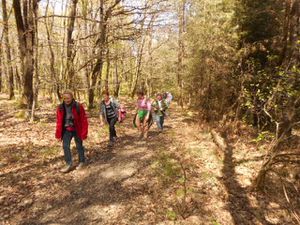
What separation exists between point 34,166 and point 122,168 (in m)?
2.55

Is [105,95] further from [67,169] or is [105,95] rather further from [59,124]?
[67,169]

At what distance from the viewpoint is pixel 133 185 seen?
687cm

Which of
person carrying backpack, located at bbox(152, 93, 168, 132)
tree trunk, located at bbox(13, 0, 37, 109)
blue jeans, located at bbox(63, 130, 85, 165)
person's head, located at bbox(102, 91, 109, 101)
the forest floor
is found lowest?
the forest floor

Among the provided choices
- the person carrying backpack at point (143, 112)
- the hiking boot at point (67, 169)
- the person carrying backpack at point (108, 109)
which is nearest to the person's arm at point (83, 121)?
the hiking boot at point (67, 169)

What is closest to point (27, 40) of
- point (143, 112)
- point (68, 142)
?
point (143, 112)

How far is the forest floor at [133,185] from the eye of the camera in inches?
226

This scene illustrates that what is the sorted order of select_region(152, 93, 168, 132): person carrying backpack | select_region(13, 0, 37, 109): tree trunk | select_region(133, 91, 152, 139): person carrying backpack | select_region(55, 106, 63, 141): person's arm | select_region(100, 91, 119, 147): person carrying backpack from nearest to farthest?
1. select_region(55, 106, 63, 141): person's arm
2. select_region(100, 91, 119, 147): person carrying backpack
3. select_region(133, 91, 152, 139): person carrying backpack
4. select_region(13, 0, 37, 109): tree trunk
5. select_region(152, 93, 168, 132): person carrying backpack

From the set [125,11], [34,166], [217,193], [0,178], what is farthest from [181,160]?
[125,11]

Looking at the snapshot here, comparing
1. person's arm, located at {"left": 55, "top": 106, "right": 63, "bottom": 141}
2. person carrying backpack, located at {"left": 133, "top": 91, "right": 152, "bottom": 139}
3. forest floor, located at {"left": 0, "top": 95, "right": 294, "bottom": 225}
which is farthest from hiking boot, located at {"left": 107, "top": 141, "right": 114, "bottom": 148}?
person's arm, located at {"left": 55, "top": 106, "right": 63, "bottom": 141}

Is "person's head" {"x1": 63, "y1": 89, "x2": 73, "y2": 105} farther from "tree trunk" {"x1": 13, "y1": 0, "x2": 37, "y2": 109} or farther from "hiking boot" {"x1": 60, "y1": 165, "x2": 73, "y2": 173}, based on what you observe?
"tree trunk" {"x1": 13, "y1": 0, "x2": 37, "y2": 109}

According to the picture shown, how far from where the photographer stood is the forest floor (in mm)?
5738

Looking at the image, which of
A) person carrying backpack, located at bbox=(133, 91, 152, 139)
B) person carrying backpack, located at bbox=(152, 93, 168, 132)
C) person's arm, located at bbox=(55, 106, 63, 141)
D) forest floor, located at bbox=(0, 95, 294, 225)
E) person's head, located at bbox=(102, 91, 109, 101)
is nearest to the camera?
forest floor, located at bbox=(0, 95, 294, 225)

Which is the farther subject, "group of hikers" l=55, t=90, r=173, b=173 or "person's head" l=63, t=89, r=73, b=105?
"group of hikers" l=55, t=90, r=173, b=173

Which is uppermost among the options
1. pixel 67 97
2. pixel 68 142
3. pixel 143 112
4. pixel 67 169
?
pixel 67 97
